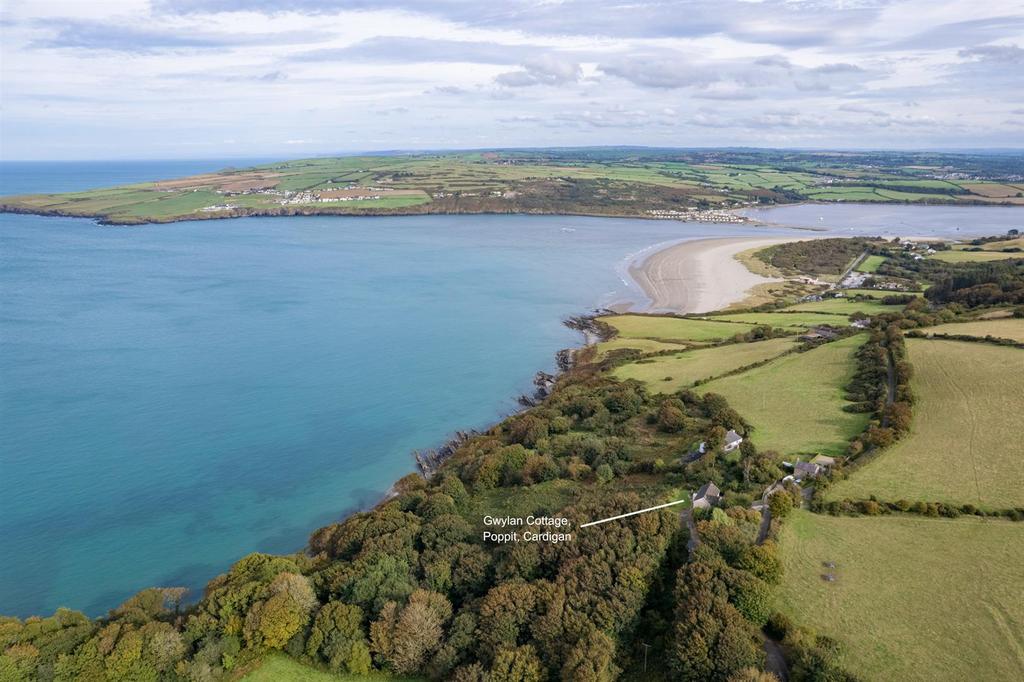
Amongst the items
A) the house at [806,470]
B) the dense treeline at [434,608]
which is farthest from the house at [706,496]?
the house at [806,470]

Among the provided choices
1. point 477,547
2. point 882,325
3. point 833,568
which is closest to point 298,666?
point 477,547

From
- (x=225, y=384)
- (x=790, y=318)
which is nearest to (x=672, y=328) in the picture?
(x=790, y=318)

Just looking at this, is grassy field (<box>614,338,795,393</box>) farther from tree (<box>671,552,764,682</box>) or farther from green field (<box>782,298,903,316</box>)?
tree (<box>671,552,764,682</box>)

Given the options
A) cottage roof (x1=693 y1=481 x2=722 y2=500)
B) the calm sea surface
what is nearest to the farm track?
cottage roof (x1=693 y1=481 x2=722 y2=500)

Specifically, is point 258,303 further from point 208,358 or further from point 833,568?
point 833,568

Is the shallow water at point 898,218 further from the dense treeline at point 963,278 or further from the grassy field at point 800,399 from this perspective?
the grassy field at point 800,399
